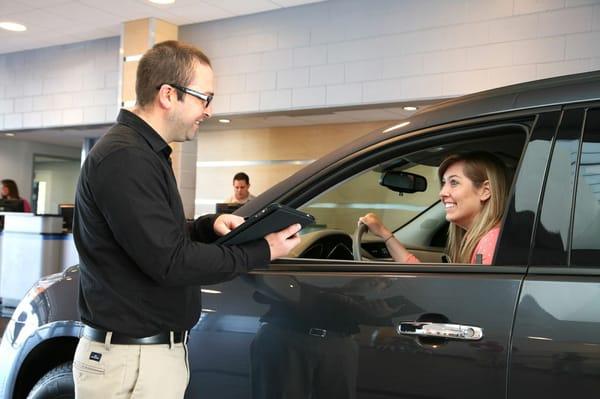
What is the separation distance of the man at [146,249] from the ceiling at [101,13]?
520 cm

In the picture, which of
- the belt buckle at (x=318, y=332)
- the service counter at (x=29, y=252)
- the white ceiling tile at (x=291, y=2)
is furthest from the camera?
the service counter at (x=29, y=252)

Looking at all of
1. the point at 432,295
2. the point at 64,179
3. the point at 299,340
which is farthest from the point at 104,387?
the point at 64,179

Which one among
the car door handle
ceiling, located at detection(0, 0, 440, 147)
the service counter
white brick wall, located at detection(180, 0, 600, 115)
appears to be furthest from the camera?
the service counter

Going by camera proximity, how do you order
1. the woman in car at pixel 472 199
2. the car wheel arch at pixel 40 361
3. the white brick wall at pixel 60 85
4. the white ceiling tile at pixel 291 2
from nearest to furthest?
the woman in car at pixel 472 199, the car wheel arch at pixel 40 361, the white ceiling tile at pixel 291 2, the white brick wall at pixel 60 85

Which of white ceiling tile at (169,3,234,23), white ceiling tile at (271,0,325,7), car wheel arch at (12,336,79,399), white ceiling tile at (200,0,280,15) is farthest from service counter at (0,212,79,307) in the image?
car wheel arch at (12,336,79,399)

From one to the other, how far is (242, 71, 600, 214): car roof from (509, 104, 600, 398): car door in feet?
0.16

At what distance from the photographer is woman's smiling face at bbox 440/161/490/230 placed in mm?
1901

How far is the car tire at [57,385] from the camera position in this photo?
2043 mm

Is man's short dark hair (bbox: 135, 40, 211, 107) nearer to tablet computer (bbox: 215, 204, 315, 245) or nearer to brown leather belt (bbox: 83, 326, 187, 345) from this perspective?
tablet computer (bbox: 215, 204, 315, 245)

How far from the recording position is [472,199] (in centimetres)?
191

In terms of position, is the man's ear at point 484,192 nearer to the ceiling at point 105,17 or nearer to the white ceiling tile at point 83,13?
the ceiling at point 105,17

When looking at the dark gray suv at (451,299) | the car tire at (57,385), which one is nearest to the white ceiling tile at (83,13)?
the car tire at (57,385)

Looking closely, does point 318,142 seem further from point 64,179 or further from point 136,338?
point 136,338

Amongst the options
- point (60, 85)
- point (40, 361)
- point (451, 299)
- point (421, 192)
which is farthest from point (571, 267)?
point (60, 85)
